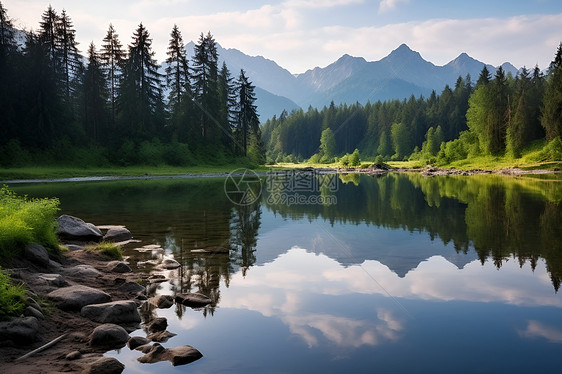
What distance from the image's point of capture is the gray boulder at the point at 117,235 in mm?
19031

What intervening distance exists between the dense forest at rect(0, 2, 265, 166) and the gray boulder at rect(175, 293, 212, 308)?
58736 mm

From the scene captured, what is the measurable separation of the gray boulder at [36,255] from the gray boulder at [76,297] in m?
2.00

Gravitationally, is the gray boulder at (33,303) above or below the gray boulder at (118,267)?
above

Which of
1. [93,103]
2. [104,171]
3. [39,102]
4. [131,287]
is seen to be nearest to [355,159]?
[93,103]

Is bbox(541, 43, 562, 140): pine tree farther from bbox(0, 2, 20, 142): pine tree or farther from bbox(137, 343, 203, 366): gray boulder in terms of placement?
bbox(0, 2, 20, 142): pine tree

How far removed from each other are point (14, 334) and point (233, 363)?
14.0 feet

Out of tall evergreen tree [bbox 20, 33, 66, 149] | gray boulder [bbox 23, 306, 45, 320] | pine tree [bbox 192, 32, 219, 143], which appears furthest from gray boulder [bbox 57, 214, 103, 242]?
pine tree [bbox 192, 32, 219, 143]

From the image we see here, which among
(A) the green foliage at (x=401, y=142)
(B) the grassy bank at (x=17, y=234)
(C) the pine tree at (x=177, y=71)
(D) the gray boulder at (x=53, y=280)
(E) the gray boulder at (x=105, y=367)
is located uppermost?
(C) the pine tree at (x=177, y=71)

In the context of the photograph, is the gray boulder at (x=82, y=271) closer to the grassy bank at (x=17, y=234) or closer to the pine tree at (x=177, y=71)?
the grassy bank at (x=17, y=234)

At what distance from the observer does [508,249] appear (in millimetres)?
17297

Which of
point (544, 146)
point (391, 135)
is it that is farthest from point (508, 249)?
point (391, 135)

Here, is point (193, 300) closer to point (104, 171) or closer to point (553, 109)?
point (104, 171)

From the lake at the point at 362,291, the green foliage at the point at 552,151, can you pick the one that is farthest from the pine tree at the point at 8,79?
the green foliage at the point at 552,151

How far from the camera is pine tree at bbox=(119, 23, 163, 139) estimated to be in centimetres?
7688
